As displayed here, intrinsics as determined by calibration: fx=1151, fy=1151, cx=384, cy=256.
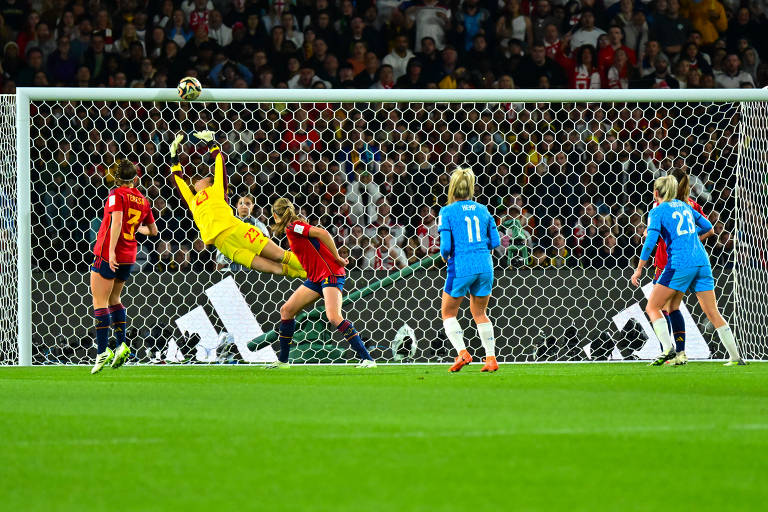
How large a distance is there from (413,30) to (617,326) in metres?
6.28

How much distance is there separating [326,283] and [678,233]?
3.05 metres

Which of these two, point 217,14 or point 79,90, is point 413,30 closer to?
point 217,14

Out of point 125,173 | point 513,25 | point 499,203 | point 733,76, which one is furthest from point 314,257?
point 733,76

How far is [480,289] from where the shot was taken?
8945 millimetres

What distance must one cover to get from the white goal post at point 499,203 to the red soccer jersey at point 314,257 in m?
0.99

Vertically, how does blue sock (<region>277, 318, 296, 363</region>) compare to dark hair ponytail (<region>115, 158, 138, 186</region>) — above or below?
below

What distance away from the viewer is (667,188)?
9.87 meters

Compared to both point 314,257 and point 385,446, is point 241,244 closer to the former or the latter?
point 314,257

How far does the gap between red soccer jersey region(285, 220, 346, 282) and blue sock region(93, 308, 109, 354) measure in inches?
66.1

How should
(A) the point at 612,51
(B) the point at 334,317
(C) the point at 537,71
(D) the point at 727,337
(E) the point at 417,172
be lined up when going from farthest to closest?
1. (A) the point at 612,51
2. (C) the point at 537,71
3. (E) the point at 417,172
4. (D) the point at 727,337
5. (B) the point at 334,317

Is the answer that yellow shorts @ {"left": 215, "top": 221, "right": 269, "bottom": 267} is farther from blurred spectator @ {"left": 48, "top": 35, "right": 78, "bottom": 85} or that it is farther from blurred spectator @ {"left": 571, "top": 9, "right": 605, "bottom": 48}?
blurred spectator @ {"left": 571, "top": 9, "right": 605, "bottom": 48}

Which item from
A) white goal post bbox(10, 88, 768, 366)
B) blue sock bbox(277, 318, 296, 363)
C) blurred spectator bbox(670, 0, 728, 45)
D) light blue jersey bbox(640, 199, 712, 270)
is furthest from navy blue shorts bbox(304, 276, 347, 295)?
blurred spectator bbox(670, 0, 728, 45)

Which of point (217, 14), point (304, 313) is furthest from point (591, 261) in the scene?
point (217, 14)

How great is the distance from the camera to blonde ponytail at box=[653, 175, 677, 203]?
986cm
